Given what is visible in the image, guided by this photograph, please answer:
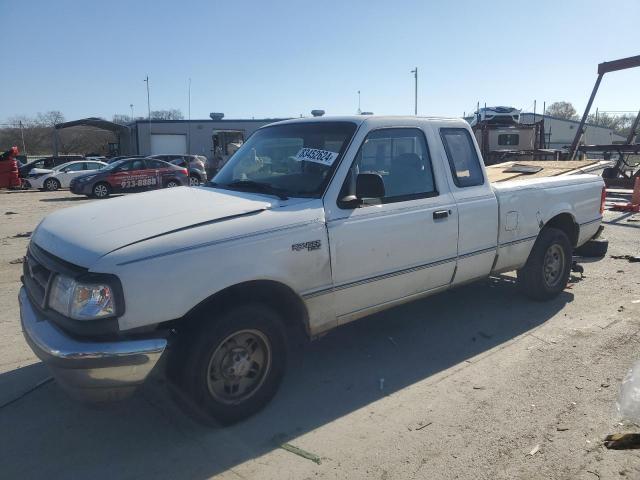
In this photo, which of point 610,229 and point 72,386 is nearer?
point 72,386

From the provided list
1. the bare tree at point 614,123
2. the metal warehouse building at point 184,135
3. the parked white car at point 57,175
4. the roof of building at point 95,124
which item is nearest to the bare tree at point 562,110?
the bare tree at point 614,123

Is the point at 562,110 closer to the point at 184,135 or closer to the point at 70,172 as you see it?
the point at 184,135

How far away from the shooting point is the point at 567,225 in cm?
579

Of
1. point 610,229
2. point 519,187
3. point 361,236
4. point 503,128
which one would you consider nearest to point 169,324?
point 361,236

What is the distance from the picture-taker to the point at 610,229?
10.1 m

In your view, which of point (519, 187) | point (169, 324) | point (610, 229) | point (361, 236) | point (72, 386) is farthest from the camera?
point (610, 229)

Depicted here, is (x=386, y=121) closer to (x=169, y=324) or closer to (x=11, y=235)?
(x=169, y=324)

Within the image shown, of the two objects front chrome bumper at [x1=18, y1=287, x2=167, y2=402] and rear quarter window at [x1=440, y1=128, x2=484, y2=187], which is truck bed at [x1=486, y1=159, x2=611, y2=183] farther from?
front chrome bumper at [x1=18, y1=287, x2=167, y2=402]

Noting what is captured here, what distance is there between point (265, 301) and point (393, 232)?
1129mm

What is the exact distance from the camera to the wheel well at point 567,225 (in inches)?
222

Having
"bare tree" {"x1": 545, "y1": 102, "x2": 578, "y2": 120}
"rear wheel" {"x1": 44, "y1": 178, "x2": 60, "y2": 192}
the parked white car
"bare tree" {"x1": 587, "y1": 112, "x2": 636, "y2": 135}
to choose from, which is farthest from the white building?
"rear wheel" {"x1": 44, "y1": 178, "x2": 60, "y2": 192}

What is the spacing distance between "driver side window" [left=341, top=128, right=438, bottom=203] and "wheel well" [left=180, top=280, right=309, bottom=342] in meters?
0.93

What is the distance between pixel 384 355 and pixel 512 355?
43.0 inches

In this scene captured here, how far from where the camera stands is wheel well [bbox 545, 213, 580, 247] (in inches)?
222
